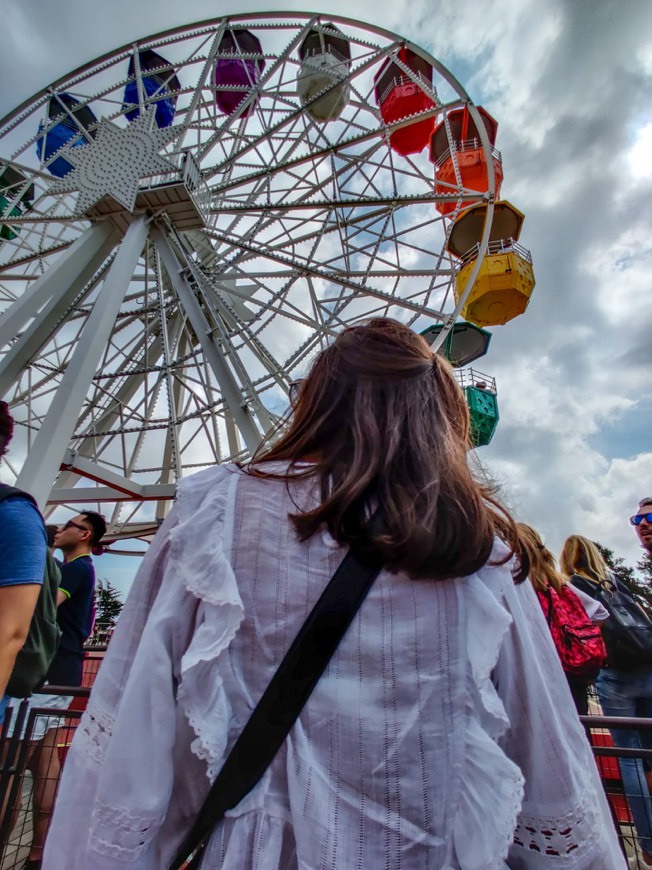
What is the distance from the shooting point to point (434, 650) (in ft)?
3.09

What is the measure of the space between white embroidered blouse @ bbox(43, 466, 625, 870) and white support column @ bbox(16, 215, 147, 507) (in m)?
5.85

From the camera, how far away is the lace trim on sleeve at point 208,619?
0.88 metres

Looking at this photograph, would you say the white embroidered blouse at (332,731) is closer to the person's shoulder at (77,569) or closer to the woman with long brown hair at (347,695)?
the woman with long brown hair at (347,695)

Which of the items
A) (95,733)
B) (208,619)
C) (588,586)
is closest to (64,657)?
(95,733)

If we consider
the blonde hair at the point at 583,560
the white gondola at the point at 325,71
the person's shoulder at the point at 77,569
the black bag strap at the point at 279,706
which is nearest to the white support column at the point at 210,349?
the white gondola at the point at 325,71

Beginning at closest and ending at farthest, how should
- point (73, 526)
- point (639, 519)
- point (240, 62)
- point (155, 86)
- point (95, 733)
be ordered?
point (95, 733)
point (73, 526)
point (639, 519)
point (240, 62)
point (155, 86)

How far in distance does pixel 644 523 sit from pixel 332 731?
4.19 metres

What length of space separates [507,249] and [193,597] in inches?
444

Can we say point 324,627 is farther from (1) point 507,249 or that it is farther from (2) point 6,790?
(1) point 507,249

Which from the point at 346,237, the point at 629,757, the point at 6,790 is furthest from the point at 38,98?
the point at 629,757

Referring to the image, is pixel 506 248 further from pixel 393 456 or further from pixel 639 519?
pixel 393 456

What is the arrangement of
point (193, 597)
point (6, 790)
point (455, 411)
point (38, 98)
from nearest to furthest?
point (193, 597)
point (455, 411)
point (6, 790)
point (38, 98)

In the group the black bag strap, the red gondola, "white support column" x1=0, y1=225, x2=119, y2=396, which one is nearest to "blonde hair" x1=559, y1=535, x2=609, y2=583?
the black bag strap

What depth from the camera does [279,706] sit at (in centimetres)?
88
